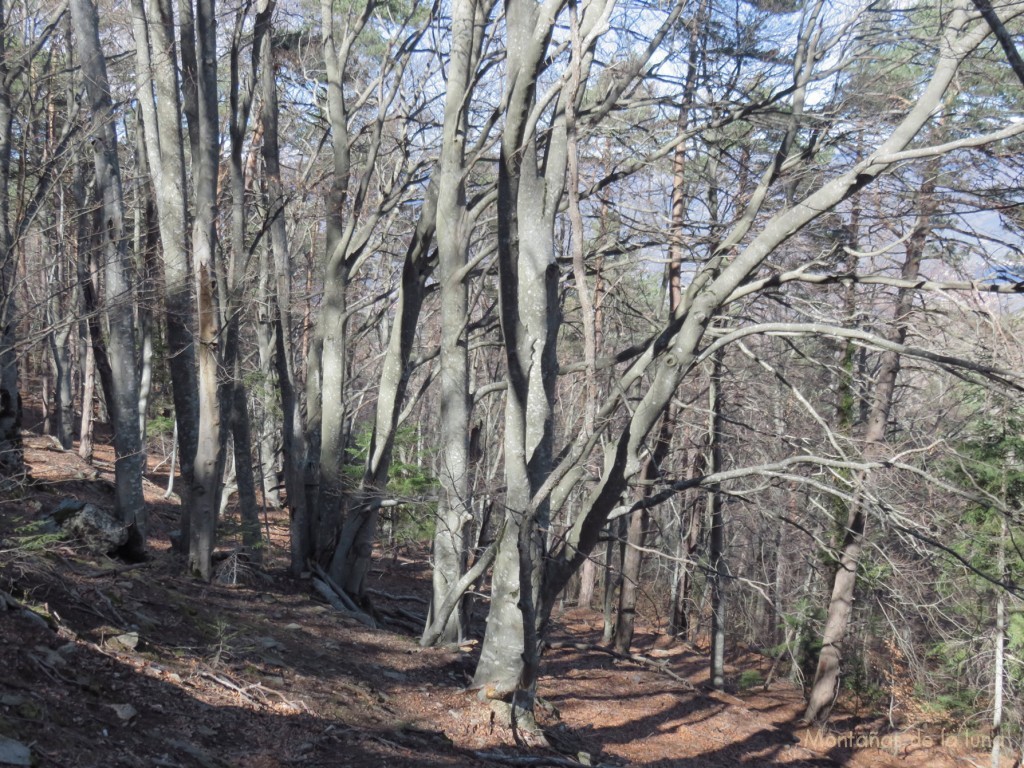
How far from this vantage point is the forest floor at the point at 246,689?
451 centimetres

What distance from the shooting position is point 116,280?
8.59 m

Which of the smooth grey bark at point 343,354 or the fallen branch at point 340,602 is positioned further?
the smooth grey bark at point 343,354

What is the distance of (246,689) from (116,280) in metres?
4.82

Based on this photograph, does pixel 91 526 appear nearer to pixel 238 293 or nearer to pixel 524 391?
pixel 238 293

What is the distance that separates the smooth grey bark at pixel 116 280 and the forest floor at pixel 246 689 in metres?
0.80

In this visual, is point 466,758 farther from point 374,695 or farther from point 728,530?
point 728,530

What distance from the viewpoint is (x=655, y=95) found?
8664 mm

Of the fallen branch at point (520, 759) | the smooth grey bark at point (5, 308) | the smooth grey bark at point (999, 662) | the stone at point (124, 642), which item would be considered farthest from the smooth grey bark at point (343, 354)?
the smooth grey bark at point (999, 662)

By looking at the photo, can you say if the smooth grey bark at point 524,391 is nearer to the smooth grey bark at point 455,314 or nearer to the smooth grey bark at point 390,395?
the smooth grey bark at point 455,314

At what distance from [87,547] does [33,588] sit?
2.59m

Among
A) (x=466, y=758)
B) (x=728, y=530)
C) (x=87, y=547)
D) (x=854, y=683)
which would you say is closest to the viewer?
(x=466, y=758)

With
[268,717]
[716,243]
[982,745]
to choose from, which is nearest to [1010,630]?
[982,745]

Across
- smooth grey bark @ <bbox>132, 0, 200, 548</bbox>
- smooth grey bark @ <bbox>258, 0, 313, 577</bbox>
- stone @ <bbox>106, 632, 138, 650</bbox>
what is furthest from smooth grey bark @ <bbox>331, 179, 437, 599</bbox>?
stone @ <bbox>106, 632, 138, 650</bbox>

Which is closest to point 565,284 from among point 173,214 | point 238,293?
point 238,293
